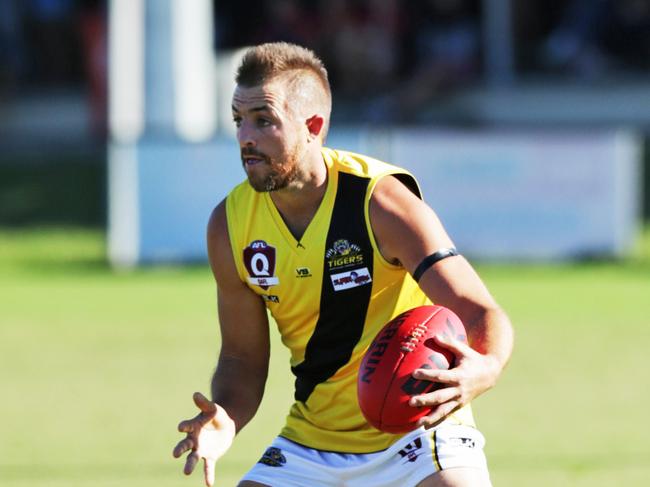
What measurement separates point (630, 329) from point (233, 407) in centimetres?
800

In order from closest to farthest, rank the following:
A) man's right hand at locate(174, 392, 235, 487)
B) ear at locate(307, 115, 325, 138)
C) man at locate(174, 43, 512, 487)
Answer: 1. man's right hand at locate(174, 392, 235, 487)
2. man at locate(174, 43, 512, 487)
3. ear at locate(307, 115, 325, 138)

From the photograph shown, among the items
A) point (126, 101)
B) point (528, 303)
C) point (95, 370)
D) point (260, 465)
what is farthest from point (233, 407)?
point (126, 101)

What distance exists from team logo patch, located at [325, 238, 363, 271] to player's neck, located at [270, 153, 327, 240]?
6.0 inches

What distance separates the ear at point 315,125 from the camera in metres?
5.16

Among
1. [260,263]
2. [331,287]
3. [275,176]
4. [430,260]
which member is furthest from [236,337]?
[430,260]

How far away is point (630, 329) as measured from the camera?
503 inches

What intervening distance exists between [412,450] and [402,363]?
2.11 ft

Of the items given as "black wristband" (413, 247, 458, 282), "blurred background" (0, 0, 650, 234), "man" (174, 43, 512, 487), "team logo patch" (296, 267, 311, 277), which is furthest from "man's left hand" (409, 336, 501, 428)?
"blurred background" (0, 0, 650, 234)

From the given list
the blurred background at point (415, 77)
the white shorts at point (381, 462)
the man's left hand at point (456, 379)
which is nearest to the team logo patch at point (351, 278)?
the white shorts at point (381, 462)

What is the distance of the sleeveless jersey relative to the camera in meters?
5.21

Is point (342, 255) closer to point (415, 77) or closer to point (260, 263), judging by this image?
point (260, 263)

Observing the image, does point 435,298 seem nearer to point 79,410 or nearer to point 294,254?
point 294,254

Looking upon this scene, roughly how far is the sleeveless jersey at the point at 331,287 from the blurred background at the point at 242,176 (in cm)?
258

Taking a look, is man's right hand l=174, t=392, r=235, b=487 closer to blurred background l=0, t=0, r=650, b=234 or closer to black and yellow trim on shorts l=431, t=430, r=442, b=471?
black and yellow trim on shorts l=431, t=430, r=442, b=471
